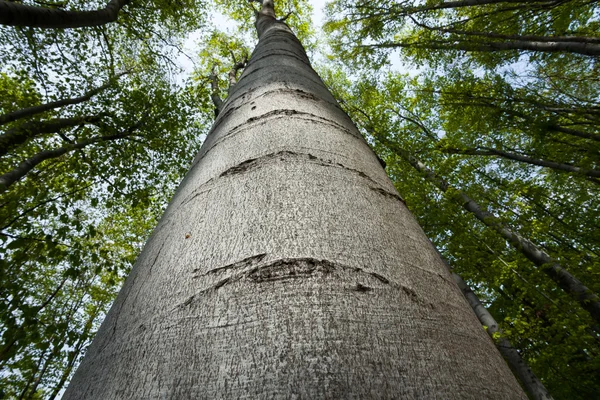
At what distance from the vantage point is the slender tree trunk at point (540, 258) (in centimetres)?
402

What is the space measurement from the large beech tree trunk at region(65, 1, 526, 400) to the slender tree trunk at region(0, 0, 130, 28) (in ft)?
9.84

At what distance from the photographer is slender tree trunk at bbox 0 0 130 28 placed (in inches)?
92.1

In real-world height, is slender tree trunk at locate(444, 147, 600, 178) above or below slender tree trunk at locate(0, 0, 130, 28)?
above

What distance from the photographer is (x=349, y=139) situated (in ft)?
3.17

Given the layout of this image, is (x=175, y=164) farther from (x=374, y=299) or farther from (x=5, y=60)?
(x=374, y=299)

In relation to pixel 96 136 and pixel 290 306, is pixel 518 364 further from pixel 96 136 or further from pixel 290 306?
pixel 96 136

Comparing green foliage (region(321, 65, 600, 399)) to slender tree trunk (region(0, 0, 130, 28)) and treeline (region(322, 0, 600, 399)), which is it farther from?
slender tree trunk (region(0, 0, 130, 28))

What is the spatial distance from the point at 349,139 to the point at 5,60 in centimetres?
683

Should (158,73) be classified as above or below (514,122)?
above

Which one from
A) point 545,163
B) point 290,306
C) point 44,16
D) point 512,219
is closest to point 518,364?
point 512,219

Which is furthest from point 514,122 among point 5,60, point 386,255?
point 5,60

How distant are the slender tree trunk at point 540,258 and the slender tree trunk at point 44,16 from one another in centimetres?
569

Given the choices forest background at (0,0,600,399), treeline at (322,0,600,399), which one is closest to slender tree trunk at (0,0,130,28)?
forest background at (0,0,600,399)

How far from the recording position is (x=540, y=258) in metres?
4.75
